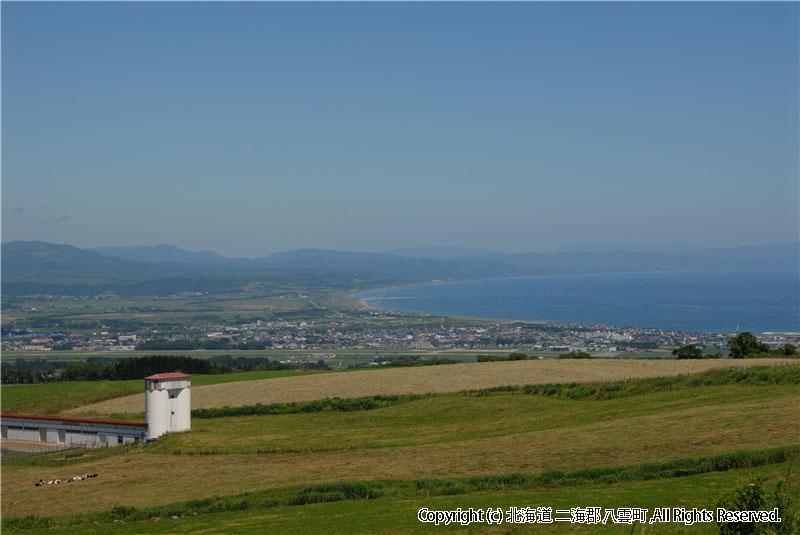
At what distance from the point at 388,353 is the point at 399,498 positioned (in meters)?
95.6

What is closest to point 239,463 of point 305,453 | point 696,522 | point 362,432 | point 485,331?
point 305,453

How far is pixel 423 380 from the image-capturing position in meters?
49.0

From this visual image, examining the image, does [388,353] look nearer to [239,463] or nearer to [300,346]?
[300,346]

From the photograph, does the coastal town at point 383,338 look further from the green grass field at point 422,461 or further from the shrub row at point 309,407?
the green grass field at point 422,461

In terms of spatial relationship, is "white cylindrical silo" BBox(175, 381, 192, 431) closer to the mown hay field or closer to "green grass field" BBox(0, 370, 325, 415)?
the mown hay field

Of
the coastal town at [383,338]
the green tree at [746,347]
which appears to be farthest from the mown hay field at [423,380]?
the coastal town at [383,338]

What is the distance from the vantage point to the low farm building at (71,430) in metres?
36.3

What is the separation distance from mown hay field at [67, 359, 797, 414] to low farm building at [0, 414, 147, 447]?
3720mm

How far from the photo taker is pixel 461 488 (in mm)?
17984

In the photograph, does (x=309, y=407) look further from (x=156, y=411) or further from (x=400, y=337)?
(x=400, y=337)

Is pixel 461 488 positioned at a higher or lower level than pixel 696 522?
lower

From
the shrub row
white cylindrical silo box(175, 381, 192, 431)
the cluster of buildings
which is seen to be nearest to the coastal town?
the cluster of buildings

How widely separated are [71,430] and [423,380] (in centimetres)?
2233

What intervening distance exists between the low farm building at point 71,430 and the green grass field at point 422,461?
2513 millimetres
